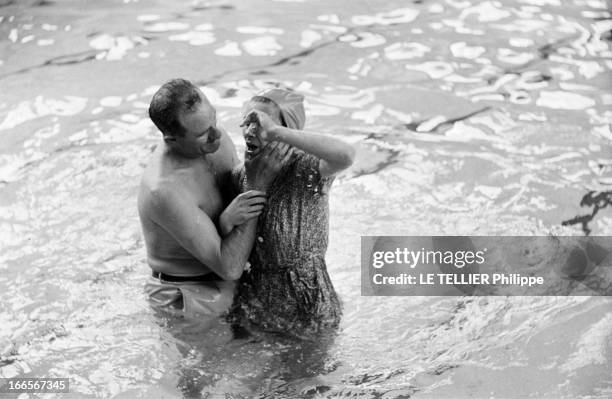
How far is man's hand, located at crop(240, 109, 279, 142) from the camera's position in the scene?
126 inches

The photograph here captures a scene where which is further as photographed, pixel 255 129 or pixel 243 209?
pixel 243 209

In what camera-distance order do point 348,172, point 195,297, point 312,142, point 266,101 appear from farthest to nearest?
point 348,172 → point 195,297 → point 266,101 → point 312,142

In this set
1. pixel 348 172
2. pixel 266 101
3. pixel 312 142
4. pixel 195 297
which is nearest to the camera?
pixel 312 142

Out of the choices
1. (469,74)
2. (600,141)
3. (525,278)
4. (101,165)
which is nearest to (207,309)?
(525,278)

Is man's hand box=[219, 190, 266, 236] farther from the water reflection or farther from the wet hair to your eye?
the water reflection

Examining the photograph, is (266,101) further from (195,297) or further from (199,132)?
(195,297)

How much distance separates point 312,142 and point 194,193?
1.54ft

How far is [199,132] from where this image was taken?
3.31m

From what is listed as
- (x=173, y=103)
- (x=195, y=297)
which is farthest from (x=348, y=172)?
(x=173, y=103)

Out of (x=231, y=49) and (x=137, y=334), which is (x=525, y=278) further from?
(x=231, y=49)

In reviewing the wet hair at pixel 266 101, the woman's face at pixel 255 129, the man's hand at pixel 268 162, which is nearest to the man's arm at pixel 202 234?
the man's hand at pixel 268 162

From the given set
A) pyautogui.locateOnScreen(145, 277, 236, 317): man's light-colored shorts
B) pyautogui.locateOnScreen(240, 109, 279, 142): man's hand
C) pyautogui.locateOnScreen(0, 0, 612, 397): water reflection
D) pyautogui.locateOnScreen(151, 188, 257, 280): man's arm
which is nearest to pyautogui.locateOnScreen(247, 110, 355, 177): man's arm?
pyautogui.locateOnScreen(240, 109, 279, 142): man's hand

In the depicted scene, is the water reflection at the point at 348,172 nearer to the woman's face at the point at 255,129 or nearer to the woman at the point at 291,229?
the woman at the point at 291,229

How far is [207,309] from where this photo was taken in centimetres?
357
